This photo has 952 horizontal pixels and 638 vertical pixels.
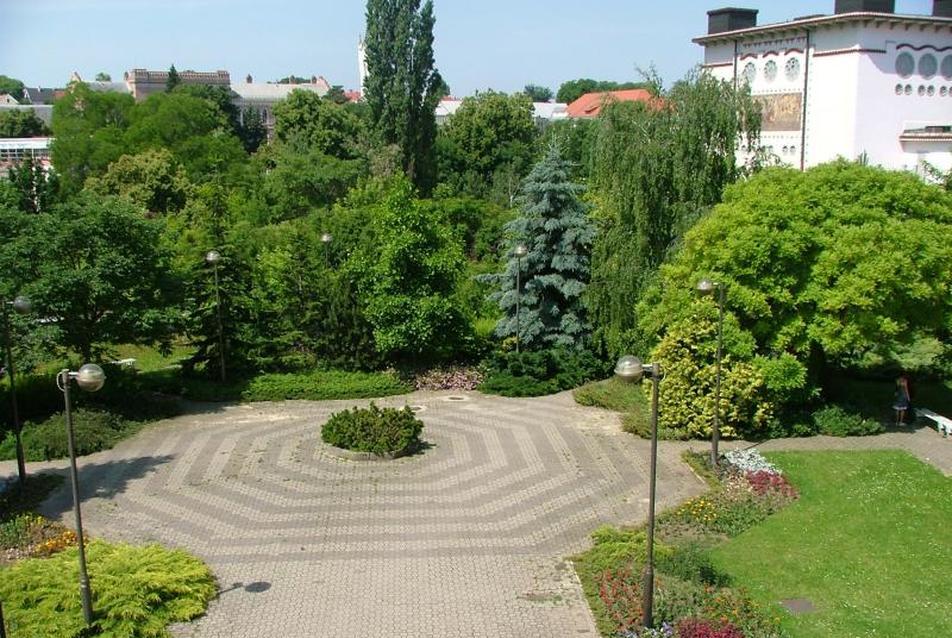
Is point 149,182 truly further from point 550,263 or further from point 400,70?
point 550,263

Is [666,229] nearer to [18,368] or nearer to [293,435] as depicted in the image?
[293,435]

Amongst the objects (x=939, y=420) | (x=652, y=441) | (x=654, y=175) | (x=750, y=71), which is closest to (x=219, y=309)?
(x=654, y=175)

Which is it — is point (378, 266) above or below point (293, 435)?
above

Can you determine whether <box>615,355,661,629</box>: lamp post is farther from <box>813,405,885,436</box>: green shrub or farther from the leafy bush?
the leafy bush

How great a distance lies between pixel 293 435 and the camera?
22344 millimetres

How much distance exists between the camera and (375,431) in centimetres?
2075

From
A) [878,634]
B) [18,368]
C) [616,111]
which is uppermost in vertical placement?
[616,111]

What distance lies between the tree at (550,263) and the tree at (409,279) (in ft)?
6.32

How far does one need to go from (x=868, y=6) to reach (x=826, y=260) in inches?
772

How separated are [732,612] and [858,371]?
16299 millimetres

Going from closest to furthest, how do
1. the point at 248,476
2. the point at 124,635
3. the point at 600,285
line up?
1. the point at 124,635
2. the point at 248,476
3. the point at 600,285

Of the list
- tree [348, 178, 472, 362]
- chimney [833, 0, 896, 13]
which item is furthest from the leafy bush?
chimney [833, 0, 896, 13]

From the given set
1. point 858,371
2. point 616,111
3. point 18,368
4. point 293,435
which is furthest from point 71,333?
point 858,371

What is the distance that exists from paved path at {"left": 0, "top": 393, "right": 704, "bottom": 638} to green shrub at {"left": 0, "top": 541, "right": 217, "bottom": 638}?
0.50m
